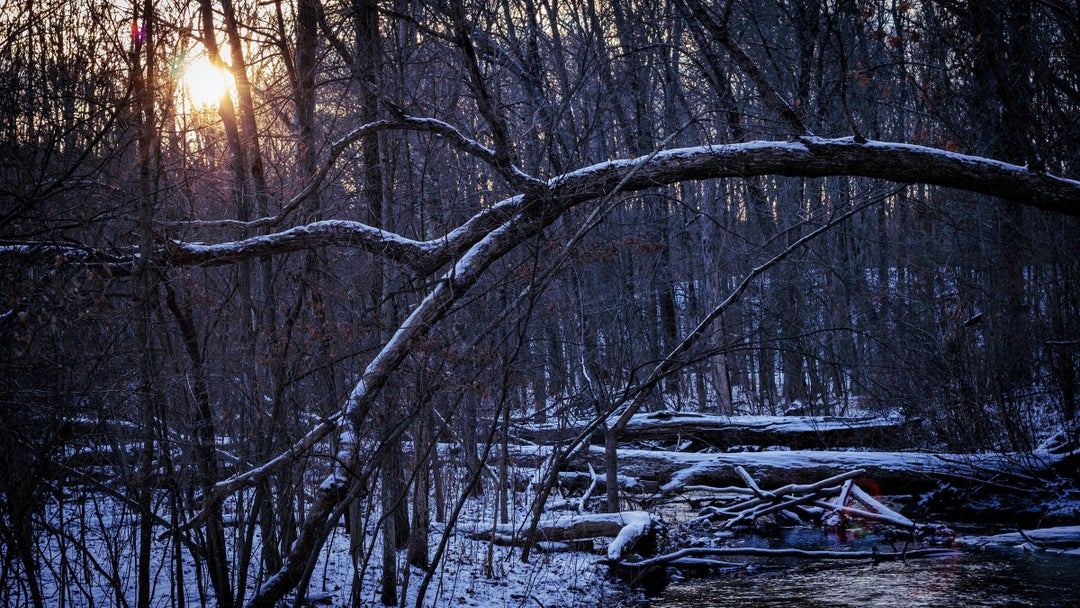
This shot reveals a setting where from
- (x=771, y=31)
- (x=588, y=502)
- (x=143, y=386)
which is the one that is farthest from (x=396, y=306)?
(x=771, y=31)

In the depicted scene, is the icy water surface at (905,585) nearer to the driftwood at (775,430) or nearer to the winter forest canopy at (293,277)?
the winter forest canopy at (293,277)

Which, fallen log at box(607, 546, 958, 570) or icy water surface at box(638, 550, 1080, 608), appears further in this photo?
fallen log at box(607, 546, 958, 570)

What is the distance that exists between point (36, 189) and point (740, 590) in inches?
243

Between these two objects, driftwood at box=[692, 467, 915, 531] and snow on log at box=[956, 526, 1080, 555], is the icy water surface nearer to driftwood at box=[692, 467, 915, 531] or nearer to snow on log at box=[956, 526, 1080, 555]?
snow on log at box=[956, 526, 1080, 555]

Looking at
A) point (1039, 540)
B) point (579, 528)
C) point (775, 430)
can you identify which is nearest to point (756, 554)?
point (579, 528)

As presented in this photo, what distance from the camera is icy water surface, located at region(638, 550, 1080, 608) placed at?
6555 mm

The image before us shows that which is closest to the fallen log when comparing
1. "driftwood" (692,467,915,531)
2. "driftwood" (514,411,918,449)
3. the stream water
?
the stream water

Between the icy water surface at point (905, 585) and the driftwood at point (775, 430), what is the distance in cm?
385

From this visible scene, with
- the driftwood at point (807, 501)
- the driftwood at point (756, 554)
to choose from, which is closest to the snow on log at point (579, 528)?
the driftwood at point (756, 554)

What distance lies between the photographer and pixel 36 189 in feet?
13.3

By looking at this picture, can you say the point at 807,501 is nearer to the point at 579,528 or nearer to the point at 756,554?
the point at 756,554

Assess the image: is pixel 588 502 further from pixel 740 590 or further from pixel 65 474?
pixel 65 474

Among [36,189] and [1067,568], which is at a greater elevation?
[36,189]

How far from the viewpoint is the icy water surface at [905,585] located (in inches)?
258
